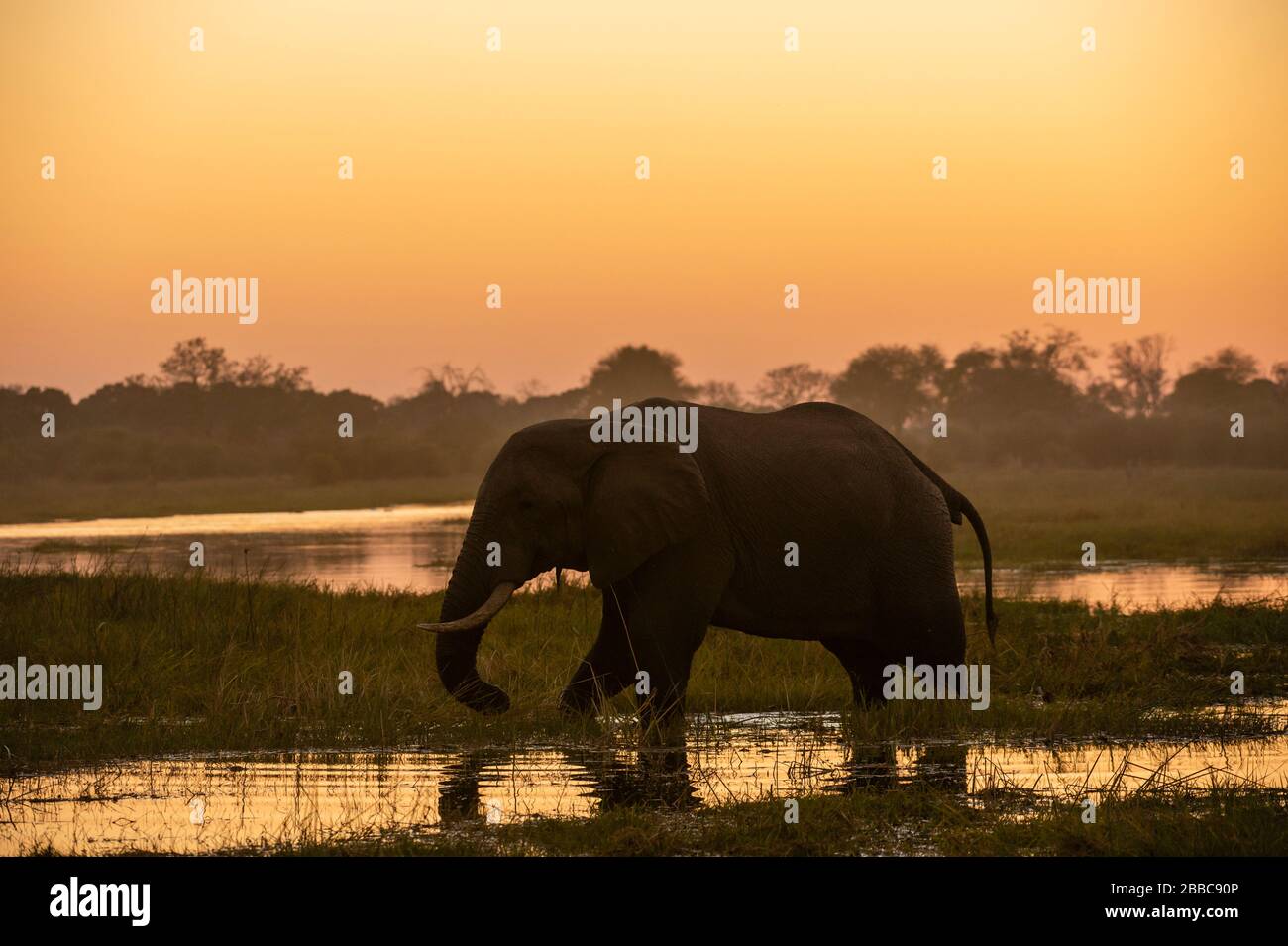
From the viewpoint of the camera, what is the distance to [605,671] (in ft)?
35.0

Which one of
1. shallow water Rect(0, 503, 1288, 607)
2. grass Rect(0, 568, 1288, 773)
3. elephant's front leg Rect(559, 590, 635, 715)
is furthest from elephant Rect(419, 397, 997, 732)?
shallow water Rect(0, 503, 1288, 607)

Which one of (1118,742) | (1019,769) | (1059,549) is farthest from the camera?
(1059,549)

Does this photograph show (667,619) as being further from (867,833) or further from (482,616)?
(867,833)

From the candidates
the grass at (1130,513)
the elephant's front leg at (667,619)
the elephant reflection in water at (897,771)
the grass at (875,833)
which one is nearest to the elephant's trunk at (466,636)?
the elephant's front leg at (667,619)

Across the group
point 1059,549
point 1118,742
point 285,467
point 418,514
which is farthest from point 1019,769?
point 285,467

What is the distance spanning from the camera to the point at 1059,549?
28.6 meters

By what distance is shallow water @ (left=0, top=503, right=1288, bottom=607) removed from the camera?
68.3 feet

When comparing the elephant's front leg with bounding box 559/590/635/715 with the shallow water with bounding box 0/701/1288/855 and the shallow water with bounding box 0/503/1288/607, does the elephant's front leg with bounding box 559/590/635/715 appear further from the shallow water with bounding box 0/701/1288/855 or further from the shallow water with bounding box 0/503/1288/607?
the shallow water with bounding box 0/503/1288/607

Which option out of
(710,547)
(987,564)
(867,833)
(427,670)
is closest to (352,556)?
(427,670)

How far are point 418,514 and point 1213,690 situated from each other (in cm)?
3648

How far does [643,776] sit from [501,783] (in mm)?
748
